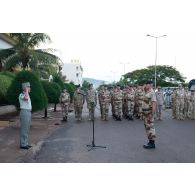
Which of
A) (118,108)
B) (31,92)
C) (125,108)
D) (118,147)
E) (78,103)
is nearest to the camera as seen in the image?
(118,147)

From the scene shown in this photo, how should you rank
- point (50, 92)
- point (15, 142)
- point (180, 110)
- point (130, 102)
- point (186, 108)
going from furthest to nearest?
point (50, 92), point (186, 108), point (180, 110), point (130, 102), point (15, 142)

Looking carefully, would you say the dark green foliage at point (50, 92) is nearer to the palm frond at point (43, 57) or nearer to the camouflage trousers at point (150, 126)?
the palm frond at point (43, 57)

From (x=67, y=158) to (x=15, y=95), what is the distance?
263 inches

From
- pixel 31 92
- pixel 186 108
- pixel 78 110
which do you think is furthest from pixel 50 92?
pixel 186 108

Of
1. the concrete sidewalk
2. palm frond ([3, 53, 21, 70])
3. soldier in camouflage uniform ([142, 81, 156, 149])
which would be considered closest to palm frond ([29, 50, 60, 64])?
palm frond ([3, 53, 21, 70])

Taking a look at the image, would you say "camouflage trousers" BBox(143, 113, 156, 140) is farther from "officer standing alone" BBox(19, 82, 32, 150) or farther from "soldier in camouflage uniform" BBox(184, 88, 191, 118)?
"soldier in camouflage uniform" BBox(184, 88, 191, 118)

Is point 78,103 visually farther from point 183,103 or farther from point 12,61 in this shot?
point 12,61

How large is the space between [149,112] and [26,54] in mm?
16777

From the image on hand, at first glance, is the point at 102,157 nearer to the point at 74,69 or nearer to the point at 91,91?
the point at 91,91

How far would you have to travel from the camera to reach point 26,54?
A: 25.2 meters

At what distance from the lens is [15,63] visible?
82.5ft

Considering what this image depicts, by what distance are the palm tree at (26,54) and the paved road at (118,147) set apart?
12260 mm

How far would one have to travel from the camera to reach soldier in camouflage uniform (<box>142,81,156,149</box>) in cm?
979

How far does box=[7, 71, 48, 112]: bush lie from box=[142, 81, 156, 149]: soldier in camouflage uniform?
20.6 feet
